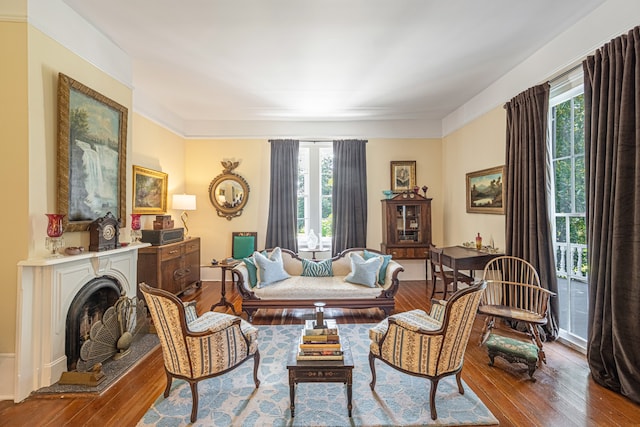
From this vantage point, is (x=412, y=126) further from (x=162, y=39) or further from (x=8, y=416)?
(x=8, y=416)

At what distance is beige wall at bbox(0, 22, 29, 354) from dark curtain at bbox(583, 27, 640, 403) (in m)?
4.95

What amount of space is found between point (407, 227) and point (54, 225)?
5.24 meters

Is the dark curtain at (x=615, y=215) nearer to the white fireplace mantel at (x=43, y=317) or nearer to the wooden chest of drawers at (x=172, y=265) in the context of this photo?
the white fireplace mantel at (x=43, y=317)

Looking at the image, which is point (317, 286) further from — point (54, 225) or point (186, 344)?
point (54, 225)

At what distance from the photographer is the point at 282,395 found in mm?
2438

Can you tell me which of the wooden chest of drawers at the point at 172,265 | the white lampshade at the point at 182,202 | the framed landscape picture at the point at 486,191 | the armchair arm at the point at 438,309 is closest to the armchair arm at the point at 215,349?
the armchair arm at the point at 438,309

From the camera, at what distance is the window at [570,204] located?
10.7ft

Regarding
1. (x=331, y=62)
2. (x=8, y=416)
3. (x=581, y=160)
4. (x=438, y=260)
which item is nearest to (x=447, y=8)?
(x=331, y=62)

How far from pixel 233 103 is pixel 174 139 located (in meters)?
1.53

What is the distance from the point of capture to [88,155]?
2.92 meters

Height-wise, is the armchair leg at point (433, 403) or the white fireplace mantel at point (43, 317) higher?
the white fireplace mantel at point (43, 317)

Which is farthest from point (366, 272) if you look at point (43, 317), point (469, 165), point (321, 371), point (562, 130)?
point (43, 317)

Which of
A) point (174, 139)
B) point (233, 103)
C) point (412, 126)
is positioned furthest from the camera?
point (412, 126)

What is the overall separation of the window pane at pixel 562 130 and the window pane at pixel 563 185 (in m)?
0.12
